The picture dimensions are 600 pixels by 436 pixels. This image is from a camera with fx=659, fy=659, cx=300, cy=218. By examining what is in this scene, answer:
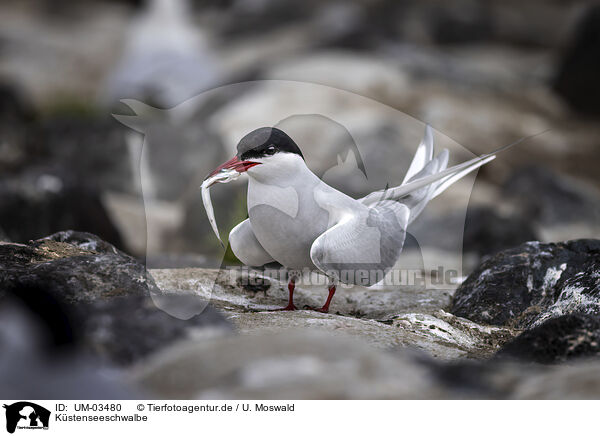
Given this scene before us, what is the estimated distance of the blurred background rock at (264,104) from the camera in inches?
208

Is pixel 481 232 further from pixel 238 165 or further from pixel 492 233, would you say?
pixel 238 165

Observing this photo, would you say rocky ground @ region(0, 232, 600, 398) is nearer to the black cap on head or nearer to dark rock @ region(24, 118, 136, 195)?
the black cap on head

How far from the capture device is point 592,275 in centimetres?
321

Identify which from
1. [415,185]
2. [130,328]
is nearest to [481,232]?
[415,185]

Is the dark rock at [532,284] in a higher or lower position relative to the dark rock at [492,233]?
lower

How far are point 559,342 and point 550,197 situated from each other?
19.4ft

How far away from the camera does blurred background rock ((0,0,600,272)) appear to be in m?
5.28

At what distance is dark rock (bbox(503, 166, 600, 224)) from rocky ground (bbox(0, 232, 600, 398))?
4.47 meters

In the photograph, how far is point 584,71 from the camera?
11898 mm

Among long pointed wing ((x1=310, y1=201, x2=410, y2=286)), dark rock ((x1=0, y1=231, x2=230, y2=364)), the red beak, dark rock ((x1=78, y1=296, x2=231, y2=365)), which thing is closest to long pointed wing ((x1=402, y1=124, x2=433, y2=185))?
long pointed wing ((x1=310, y1=201, x2=410, y2=286))
